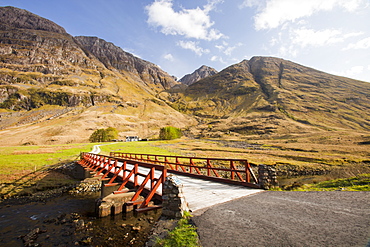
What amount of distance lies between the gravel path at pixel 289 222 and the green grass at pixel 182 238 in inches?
8.8

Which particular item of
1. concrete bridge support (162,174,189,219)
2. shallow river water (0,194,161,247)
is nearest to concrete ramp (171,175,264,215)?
concrete bridge support (162,174,189,219)

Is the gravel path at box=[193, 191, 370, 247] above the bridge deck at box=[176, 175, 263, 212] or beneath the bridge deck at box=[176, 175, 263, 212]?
above

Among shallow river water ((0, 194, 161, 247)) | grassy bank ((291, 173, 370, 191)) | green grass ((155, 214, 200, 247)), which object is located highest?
green grass ((155, 214, 200, 247))

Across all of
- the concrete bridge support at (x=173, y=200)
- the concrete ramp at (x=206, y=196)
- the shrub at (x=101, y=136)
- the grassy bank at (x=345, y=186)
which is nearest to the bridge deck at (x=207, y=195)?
the concrete ramp at (x=206, y=196)

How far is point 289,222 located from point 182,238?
3.42 m

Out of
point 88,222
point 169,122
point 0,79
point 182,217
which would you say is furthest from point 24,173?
point 0,79

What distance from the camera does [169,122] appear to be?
179875mm

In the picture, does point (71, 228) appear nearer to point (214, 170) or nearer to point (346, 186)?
point (214, 170)

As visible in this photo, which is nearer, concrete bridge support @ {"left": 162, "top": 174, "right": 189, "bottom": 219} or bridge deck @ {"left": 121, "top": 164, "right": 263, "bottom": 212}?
concrete bridge support @ {"left": 162, "top": 174, "right": 189, "bottom": 219}

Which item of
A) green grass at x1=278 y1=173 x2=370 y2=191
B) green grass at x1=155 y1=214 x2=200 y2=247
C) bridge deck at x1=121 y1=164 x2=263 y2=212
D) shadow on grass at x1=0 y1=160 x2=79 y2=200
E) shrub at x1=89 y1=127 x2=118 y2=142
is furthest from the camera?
shrub at x1=89 y1=127 x2=118 y2=142

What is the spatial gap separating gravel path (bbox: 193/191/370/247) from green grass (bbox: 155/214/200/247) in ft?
0.74

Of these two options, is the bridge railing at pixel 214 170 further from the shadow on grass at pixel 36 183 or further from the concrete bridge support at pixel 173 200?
the shadow on grass at pixel 36 183

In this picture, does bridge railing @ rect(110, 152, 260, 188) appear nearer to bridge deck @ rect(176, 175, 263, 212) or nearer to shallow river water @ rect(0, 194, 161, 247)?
bridge deck @ rect(176, 175, 263, 212)

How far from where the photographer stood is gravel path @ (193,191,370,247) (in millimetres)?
4375
